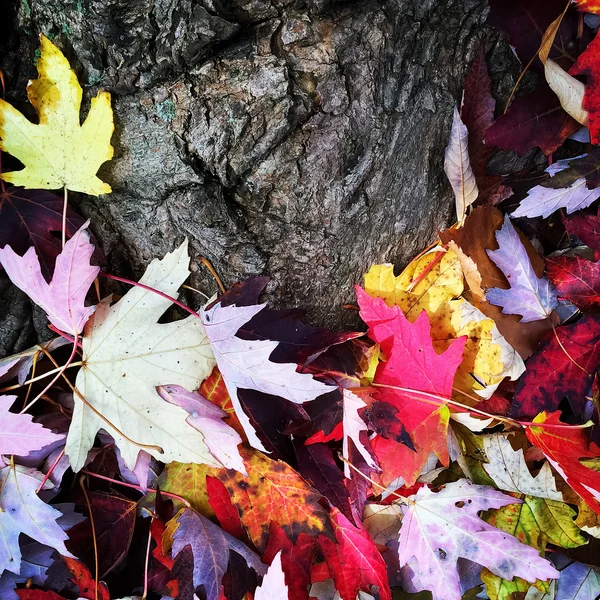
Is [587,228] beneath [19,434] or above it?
beneath

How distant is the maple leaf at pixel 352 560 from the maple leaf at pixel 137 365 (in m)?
0.37

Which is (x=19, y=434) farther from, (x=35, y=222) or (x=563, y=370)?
(x=563, y=370)

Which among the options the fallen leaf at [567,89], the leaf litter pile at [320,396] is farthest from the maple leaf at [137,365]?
the fallen leaf at [567,89]

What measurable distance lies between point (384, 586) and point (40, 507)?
0.64 meters

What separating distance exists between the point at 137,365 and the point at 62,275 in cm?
19

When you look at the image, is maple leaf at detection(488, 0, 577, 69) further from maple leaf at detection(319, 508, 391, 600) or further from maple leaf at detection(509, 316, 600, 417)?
maple leaf at detection(319, 508, 391, 600)

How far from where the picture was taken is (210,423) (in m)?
0.80

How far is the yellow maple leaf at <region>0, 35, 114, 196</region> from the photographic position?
2.36 feet

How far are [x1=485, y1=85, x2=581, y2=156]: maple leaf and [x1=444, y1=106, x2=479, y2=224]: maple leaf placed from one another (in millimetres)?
45

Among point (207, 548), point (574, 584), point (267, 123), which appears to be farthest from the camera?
point (574, 584)

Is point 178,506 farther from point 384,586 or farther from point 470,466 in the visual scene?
point 470,466


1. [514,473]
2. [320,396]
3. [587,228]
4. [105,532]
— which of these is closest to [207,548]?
[105,532]

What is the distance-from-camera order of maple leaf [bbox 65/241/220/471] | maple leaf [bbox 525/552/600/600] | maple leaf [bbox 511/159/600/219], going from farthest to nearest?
maple leaf [bbox 525/552/600/600] < maple leaf [bbox 511/159/600/219] < maple leaf [bbox 65/241/220/471]

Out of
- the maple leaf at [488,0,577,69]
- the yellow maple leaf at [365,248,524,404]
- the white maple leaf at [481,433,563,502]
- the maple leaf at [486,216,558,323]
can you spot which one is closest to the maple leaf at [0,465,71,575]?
the yellow maple leaf at [365,248,524,404]
